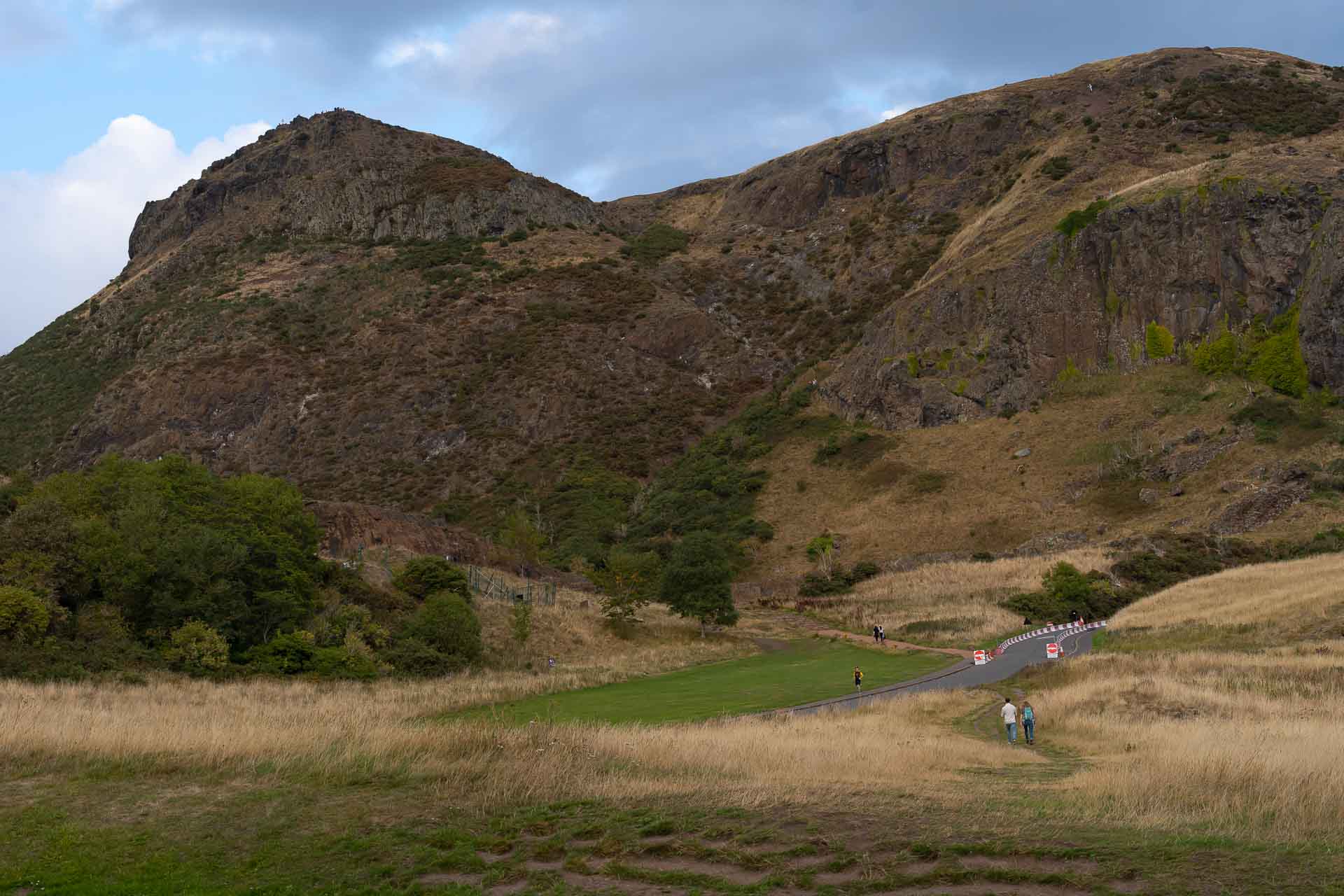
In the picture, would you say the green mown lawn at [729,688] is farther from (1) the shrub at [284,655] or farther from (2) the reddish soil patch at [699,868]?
(2) the reddish soil patch at [699,868]

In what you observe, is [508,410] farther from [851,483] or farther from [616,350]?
[851,483]

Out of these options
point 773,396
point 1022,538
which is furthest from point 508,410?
point 1022,538

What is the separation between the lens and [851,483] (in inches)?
2921

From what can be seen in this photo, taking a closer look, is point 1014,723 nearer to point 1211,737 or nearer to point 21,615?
point 1211,737

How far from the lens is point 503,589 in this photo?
5031cm

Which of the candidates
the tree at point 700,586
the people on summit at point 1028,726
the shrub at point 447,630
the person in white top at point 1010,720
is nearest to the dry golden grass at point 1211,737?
the people on summit at point 1028,726

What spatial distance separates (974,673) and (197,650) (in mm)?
25584

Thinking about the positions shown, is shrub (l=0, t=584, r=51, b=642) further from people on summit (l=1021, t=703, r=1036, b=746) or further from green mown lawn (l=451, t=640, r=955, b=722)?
people on summit (l=1021, t=703, r=1036, b=746)

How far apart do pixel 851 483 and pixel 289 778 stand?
2531 inches

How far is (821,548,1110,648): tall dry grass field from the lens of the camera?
44.3 m

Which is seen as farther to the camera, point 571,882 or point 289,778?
point 289,778

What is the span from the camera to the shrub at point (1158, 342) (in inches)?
2869

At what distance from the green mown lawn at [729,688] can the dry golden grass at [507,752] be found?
6133 mm

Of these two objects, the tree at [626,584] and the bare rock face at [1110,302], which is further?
the bare rock face at [1110,302]
